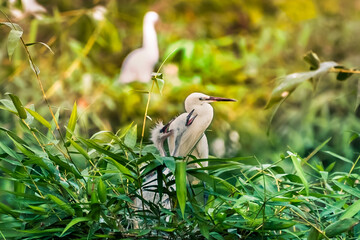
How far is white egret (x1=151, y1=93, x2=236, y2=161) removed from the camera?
1.38 feet

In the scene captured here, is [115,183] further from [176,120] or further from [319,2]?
[319,2]

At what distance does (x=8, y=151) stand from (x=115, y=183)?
9cm

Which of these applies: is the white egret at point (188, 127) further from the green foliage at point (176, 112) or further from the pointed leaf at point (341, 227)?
the pointed leaf at point (341, 227)

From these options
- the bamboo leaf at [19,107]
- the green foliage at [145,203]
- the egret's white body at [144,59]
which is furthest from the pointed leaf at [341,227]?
the egret's white body at [144,59]

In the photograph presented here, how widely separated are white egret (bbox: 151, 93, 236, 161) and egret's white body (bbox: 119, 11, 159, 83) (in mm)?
914

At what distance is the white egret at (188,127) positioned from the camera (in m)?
0.42

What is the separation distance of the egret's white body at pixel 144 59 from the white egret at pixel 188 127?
0.91 meters

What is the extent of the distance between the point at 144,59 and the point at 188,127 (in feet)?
3.34

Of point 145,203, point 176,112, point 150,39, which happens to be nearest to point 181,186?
point 145,203

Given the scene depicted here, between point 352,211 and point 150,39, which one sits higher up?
point 352,211

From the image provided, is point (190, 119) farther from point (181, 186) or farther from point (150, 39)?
point (150, 39)

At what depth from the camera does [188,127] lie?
0.43 metres

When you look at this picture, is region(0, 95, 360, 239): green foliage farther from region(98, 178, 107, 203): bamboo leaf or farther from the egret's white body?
the egret's white body

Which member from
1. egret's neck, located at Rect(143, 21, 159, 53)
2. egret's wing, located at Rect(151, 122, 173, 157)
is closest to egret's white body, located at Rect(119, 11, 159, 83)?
egret's neck, located at Rect(143, 21, 159, 53)
